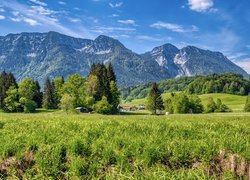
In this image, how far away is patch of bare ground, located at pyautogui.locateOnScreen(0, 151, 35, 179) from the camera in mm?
10578

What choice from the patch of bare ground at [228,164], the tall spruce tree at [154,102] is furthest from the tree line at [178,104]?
the patch of bare ground at [228,164]

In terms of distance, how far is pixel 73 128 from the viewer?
14.9 m

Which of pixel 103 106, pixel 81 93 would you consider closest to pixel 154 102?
pixel 103 106

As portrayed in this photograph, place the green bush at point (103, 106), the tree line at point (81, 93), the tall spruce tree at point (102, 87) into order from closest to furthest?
the green bush at point (103, 106), the tree line at point (81, 93), the tall spruce tree at point (102, 87)

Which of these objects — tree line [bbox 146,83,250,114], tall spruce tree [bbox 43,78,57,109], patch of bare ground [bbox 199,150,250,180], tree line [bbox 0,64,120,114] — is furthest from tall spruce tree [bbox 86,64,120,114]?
patch of bare ground [bbox 199,150,250,180]

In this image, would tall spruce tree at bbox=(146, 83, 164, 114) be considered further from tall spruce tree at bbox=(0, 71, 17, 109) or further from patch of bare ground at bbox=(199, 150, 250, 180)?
patch of bare ground at bbox=(199, 150, 250, 180)

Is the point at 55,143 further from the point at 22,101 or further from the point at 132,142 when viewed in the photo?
the point at 22,101

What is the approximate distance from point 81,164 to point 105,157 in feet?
3.21

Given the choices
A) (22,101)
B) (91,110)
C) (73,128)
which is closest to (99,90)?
(91,110)

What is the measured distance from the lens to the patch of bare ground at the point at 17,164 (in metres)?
10.6

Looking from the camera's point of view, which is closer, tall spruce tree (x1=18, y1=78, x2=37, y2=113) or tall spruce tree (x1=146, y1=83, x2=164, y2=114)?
tall spruce tree (x1=18, y1=78, x2=37, y2=113)

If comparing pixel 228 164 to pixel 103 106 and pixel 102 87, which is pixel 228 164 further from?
Result: pixel 102 87

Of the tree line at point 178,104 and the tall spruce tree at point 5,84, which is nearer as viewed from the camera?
the tall spruce tree at point 5,84

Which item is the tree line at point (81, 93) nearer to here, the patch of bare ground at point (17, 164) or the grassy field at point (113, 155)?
the grassy field at point (113, 155)
